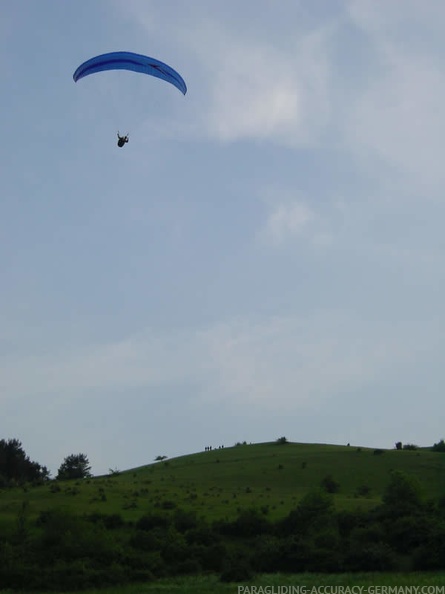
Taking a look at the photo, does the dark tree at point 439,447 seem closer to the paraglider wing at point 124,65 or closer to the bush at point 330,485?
the bush at point 330,485

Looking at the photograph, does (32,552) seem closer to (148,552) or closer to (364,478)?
(148,552)

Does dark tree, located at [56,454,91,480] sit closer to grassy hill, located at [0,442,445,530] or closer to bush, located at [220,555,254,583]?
grassy hill, located at [0,442,445,530]

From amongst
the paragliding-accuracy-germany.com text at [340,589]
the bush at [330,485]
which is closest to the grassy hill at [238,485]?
the bush at [330,485]

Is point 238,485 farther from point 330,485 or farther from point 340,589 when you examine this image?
point 340,589

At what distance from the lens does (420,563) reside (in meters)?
42.3

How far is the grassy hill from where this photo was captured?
195ft

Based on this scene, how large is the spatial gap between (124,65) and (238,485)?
143 feet

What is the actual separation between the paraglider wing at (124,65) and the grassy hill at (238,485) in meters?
26.6

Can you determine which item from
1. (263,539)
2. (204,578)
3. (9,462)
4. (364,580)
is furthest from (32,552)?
(9,462)

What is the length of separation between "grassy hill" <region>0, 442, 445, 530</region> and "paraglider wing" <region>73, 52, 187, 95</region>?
26622 millimetres

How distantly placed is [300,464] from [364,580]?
4461cm

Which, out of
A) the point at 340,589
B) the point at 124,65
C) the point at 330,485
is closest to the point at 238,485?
the point at 330,485

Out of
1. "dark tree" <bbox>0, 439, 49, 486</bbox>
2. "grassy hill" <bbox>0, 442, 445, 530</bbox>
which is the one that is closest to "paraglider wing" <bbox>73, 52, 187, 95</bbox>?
"grassy hill" <bbox>0, 442, 445, 530</bbox>

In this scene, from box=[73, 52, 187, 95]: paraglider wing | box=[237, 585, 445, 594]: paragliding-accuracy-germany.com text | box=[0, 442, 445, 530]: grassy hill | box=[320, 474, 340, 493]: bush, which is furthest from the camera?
box=[320, 474, 340, 493]: bush
